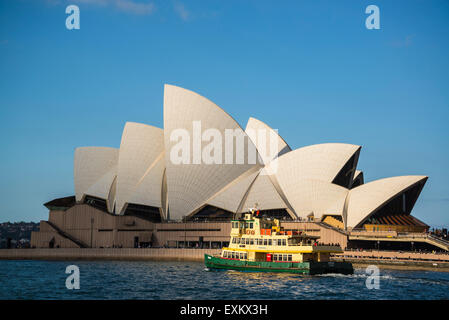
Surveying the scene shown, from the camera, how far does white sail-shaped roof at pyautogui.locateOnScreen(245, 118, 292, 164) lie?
89.2 m

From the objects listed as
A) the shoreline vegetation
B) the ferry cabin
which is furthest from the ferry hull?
the shoreline vegetation

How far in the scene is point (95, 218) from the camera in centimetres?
8231

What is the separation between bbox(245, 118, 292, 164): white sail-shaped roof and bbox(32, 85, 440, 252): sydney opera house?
678 mm

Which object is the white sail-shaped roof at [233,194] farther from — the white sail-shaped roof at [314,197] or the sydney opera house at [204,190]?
the white sail-shaped roof at [314,197]

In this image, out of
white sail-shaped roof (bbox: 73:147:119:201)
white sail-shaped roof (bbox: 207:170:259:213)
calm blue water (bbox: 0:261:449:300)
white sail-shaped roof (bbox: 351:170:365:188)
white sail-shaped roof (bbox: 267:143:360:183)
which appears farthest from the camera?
white sail-shaped roof (bbox: 73:147:119:201)

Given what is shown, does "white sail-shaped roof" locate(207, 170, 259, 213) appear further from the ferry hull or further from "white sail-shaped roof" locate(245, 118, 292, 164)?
the ferry hull

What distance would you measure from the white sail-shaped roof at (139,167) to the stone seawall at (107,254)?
9.01 m

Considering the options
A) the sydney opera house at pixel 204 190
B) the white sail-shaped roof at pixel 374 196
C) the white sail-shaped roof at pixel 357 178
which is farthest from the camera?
the white sail-shaped roof at pixel 357 178

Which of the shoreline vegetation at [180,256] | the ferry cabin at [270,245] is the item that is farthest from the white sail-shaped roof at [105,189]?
the ferry cabin at [270,245]

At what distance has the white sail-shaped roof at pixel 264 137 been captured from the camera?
89.2 metres

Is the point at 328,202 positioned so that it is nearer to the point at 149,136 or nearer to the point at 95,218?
the point at 149,136

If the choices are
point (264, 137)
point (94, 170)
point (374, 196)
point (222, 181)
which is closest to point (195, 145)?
point (222, 181)

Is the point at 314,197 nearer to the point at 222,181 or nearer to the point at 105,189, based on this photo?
the point at 222,181
